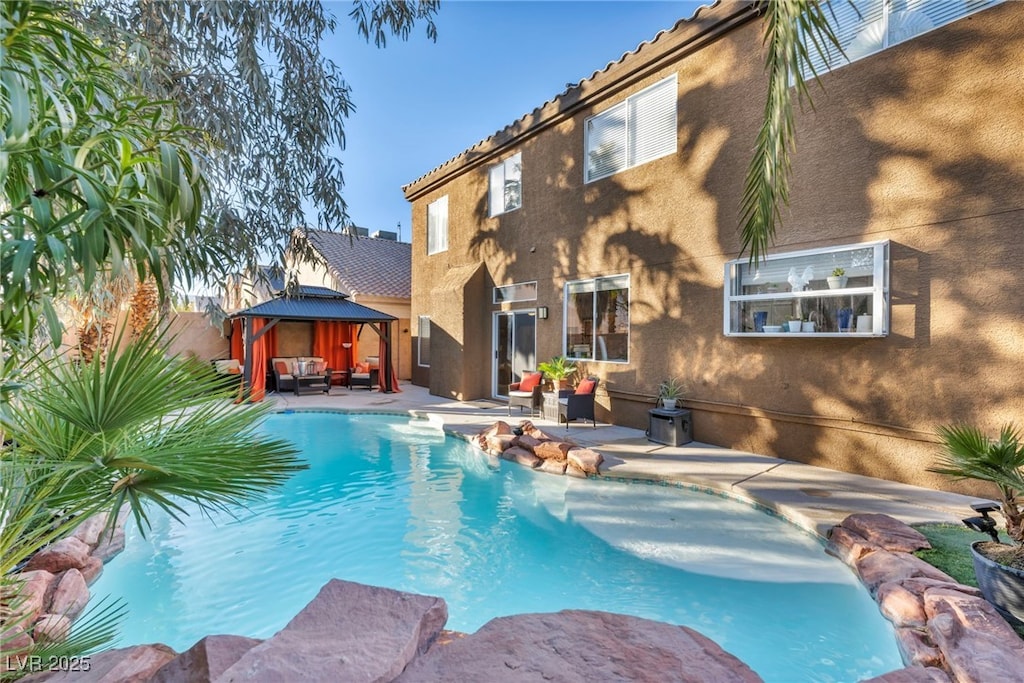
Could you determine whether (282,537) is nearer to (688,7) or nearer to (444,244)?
(688,7)

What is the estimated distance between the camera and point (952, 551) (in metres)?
4.30

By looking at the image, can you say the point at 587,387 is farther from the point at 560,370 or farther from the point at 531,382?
the point at 531,382

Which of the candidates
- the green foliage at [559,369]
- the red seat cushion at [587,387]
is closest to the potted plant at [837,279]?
the red seat cushion at [587,387]

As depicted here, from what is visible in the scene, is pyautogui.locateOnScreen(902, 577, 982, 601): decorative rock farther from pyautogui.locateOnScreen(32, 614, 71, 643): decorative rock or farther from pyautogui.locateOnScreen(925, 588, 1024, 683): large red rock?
pyautogui.locateOnScreen(32, 614, 71, 643): decorative rock

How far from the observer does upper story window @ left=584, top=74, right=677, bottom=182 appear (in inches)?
362

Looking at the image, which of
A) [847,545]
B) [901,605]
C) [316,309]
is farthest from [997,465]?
[316,309]

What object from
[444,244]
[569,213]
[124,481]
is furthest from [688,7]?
[124,481]

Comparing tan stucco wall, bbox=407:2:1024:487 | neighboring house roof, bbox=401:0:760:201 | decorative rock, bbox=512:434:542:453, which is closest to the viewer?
tan stucco wall, bbox=407:2:1024:487

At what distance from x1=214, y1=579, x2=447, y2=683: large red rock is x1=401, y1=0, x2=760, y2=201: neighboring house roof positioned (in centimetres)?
780

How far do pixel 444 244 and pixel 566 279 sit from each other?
593cm

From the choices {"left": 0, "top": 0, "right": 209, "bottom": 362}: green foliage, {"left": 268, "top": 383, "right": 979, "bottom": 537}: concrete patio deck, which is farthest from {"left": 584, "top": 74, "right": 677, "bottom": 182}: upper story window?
{"left": 0, "top": 0, "right": 209, "bottom": 362}: green foliage

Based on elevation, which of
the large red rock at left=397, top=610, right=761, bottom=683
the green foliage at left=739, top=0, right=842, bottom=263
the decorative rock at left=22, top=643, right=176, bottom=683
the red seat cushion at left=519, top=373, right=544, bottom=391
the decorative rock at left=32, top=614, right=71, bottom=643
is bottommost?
the decorative rock at left=32, top=614, right=71, bottom=643

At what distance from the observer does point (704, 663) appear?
7.11 feet

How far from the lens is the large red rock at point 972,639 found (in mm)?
2611
